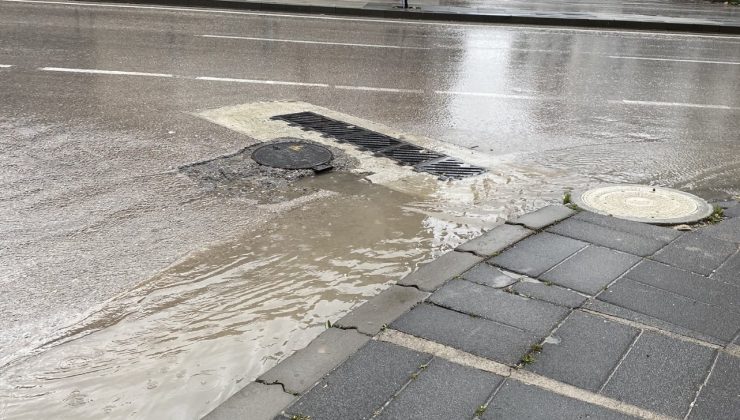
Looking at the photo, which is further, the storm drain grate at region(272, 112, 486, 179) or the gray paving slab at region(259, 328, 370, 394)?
the storm drain grate at region(272, 112, 486, 179)

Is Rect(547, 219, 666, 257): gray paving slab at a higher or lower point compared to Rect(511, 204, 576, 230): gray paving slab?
lower

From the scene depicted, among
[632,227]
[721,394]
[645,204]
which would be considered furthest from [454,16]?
[721,394]

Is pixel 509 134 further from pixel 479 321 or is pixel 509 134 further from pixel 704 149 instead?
pixel 479 321

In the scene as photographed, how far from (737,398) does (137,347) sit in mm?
2848

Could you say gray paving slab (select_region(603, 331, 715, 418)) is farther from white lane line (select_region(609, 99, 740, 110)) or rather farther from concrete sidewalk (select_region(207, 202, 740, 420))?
white lane line (select_region(609, 99, 740, 110))

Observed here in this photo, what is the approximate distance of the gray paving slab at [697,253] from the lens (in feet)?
15.1

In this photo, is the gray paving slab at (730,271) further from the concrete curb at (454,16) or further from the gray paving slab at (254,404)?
the concrete curb at (454,16)

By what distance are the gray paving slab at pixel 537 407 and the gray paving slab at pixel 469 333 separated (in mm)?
244

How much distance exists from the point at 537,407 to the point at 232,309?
1825 millimetres

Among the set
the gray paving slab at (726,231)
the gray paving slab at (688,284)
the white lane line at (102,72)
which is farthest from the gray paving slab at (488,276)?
the white lane line at (102,72)

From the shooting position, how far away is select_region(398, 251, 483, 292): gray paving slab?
14.1ft

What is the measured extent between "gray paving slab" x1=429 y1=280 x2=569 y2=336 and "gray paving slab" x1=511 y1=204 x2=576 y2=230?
3.79 ft

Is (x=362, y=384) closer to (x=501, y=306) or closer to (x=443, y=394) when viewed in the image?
(x=443, y=394)

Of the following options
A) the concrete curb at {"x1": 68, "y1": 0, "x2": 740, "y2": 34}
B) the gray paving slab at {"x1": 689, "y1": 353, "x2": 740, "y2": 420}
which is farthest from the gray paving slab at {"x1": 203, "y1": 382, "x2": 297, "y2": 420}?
the concrete curb at {"x1": 68, "y1": 0, "x2": 740, "y2": 34}
